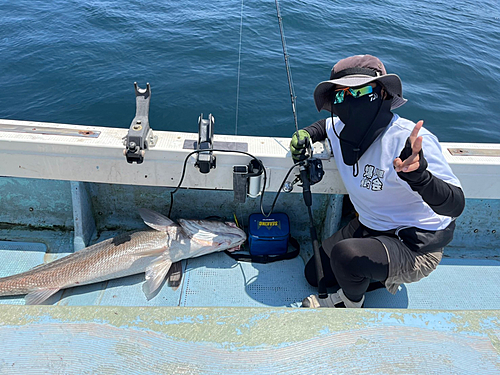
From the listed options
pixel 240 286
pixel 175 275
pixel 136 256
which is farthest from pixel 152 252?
pixel 240 286

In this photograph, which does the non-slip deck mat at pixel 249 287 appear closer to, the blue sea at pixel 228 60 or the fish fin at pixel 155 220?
the fish fin at pixel 155 220

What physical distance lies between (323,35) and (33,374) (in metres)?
10.5

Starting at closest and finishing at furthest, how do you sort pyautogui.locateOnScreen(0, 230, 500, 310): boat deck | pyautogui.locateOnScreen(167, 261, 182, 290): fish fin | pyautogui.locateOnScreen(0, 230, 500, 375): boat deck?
pyautogui.locateOnScreen(0, 230, 500, 375): boat deck < pyautogui.locateOnScreen(0, 230, 500, 310): boat deck < pyautogui.locateOnScreen(167, 261, 182, 290): fish fin

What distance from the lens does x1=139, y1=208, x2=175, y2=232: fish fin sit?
3107 millimetres

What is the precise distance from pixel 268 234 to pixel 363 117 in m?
1.36

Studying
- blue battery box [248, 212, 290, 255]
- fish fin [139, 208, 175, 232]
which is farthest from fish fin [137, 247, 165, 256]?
blue battery box [248, 212, 290, 255]

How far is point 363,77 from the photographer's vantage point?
2258 millimetres

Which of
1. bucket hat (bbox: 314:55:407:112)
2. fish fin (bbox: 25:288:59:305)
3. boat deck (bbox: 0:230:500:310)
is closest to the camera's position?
bucket hat (bbox: 314:55:407:112)

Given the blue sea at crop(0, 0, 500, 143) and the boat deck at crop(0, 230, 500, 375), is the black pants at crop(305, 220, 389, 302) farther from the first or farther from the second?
the blue sea at crop(0, 0, 500, 143)

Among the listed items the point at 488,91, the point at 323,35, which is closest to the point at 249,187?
the point at 488,91

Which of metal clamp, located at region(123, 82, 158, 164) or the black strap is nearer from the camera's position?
metal clamp, located at region(123, 82, 158, 164)

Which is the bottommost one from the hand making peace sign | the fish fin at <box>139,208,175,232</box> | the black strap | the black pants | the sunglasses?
the black strap

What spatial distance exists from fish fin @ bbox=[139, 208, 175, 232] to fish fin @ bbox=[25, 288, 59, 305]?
87 cm

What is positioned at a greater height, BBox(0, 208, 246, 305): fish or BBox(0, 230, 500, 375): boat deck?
BBox(0, 230, 500, 375): boat deck
